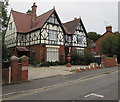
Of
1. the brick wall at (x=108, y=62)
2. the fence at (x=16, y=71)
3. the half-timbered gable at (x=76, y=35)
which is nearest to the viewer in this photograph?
the fence at (x=16, y=71)

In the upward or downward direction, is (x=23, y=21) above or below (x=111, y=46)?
above

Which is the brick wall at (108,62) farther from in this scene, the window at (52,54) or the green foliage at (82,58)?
the window at (52,54)

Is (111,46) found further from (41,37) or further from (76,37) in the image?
(41,37)

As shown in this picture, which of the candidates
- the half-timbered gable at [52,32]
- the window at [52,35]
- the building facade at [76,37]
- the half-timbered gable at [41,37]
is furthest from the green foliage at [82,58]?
the window at [52,35]

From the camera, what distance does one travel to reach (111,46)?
26891 millimetres

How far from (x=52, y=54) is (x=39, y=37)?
383 cm

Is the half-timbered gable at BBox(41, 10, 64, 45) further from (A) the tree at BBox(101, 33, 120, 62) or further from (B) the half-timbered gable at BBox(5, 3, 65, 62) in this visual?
(A) the tree at BBox(101, 33, 120, 62)

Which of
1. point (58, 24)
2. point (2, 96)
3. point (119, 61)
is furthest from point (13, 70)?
point (119, 61)

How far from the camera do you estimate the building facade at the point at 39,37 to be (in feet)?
70.3

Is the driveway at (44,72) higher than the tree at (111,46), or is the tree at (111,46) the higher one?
the tree at (111,46)

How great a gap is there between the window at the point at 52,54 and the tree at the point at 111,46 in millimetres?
11893

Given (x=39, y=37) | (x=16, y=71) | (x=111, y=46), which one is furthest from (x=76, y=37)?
(x=16, y=71)

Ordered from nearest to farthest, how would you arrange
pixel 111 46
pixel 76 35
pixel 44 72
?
pixel 44 72 < pixel 111 46 < pixel 76 35

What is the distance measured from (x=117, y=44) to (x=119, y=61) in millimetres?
4030
